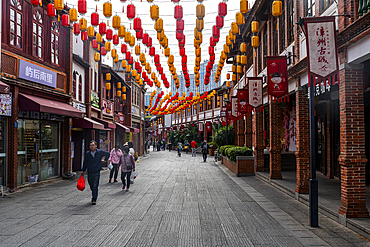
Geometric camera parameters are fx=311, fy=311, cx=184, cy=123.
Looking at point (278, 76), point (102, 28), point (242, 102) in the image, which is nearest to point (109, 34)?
point (102, 28)

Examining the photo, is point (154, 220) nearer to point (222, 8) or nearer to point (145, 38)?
point (222, 8)

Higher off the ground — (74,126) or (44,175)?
(74,126)

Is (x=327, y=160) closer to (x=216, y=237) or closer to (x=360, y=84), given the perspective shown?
(x=360, y=84)

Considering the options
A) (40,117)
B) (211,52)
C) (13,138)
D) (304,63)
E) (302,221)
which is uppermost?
(211,52)

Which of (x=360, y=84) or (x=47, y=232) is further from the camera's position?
(x=360, y=84)

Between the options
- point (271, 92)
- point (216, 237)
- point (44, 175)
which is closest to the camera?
point (216, 237)

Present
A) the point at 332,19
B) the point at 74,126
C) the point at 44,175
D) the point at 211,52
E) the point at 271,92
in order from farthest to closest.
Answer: the point at 74,126 < the point at 44,175 < the point at 211,52 < the point at 271,92 < the point at 332,19

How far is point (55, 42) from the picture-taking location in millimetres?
15305

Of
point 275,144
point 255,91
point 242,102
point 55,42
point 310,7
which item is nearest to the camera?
point 310,7

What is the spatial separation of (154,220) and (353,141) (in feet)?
16.8

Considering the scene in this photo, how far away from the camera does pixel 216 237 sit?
6234 mm

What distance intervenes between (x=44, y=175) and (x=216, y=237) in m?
10.7

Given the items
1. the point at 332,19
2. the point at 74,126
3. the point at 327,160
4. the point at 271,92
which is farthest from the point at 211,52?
the point at 74,126

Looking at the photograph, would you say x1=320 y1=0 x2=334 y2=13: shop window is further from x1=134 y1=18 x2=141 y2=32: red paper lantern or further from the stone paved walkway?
the stone paved walkway
